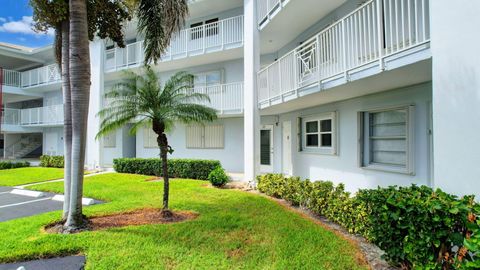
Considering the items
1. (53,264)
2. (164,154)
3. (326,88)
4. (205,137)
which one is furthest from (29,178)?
(326,88)

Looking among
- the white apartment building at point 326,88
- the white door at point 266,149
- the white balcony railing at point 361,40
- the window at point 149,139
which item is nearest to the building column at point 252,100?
the white apartment building at point 326,88

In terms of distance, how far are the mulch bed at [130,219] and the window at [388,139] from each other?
541cm

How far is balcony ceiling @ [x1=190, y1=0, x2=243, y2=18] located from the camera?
A: 15977mm

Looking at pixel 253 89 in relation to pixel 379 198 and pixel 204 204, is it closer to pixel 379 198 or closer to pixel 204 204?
pixel 204 204

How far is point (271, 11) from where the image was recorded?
11375 millimetres

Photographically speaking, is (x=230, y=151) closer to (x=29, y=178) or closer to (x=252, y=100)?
(x=252, y=100)

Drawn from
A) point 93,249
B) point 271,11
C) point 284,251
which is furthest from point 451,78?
point 271,11

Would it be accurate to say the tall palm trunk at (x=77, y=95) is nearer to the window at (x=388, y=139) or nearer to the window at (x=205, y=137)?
the window at (x=388, y=139)

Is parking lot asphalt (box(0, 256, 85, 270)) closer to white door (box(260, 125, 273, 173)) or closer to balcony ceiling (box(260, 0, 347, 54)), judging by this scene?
balcony ceiling (box(260, 0, 347, 54))

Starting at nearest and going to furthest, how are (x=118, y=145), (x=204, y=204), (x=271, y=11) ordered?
(x=204, y=204)
(x=271, y=11)
(x=118, y=145)

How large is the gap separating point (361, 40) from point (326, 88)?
1.53m

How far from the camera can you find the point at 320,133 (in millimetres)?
11125

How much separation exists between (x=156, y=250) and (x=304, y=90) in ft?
19.8

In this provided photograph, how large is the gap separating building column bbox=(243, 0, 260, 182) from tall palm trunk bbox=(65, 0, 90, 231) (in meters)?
7.06
